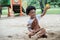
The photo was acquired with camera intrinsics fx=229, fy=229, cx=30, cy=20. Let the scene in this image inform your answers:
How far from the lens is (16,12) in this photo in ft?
52.5

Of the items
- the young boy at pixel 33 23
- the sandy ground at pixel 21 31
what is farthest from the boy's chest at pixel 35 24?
the sandy ground at pixel 21 31

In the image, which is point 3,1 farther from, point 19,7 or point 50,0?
point 50,0

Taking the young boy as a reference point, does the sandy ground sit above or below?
below

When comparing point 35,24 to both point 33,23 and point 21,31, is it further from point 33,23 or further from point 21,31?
point 21,31

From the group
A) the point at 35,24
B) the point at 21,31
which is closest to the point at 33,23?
the point at 35,24

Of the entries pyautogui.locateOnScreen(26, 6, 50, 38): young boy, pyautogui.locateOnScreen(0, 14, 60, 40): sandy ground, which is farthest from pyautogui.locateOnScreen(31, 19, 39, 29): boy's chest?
pyautogui.locateOnScreen(0, 14, 60, 40): sandy ground

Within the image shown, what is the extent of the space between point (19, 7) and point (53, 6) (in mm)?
2630

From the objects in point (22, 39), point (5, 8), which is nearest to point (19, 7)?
point (5, 8)

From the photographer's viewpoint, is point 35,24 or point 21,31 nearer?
point 35,24

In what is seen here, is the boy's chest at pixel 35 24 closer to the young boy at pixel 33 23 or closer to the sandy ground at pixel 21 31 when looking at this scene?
the young boy at pixel 33 23

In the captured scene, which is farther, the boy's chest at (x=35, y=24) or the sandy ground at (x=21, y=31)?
the sandy ground at (x=21, y=31)

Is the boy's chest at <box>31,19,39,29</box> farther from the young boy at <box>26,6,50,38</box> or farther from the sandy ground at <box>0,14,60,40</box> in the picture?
the sandy ground at <box>0,14,60,40</box>

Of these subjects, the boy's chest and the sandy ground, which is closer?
the boy's chest

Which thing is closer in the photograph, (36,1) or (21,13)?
(21,13)
